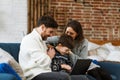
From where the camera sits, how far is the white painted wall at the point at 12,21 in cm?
618

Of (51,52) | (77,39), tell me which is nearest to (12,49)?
(51,52)

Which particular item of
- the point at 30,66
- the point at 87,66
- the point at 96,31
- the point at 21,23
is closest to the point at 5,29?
the point at 21,23

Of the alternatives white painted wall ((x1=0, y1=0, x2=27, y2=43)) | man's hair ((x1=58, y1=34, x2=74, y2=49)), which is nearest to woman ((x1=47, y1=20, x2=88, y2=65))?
man's hair ((x1=58, y1=34, x2=74, y2=49))

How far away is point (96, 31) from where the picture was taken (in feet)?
20.7

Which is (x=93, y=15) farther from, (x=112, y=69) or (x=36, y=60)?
(x=36, y=60)

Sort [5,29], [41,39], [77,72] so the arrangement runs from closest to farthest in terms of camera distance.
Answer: [41,39] < [77,72] < [5,29]

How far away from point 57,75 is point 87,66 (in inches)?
37.2

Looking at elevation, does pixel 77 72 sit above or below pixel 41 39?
below

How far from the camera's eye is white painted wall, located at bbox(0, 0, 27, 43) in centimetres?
618

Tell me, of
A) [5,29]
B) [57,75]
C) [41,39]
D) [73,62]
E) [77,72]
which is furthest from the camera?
[5,29]

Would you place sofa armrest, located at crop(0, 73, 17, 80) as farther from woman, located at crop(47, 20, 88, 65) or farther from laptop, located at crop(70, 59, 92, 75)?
woman, located at crop(47, 20, 88, 65)

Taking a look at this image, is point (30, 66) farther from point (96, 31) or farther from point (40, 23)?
point (96, 31)

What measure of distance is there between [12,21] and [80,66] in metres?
2.75

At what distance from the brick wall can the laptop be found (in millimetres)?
2379
